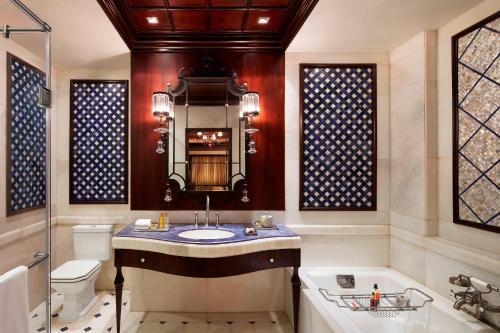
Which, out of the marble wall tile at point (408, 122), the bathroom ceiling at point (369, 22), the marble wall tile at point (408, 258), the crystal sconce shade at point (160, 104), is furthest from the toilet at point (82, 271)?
the marble wall tile at point (408, 122)

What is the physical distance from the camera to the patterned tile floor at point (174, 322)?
8.13 ft

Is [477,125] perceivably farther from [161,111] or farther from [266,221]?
[161,111]

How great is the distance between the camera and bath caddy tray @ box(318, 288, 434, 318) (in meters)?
2.05

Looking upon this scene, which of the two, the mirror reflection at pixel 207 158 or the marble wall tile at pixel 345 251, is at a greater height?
the mirror reflection at pixel 207 158

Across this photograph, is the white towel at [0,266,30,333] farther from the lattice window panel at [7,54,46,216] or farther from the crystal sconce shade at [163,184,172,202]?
the crystal sconce shade at [163,184,172,202]

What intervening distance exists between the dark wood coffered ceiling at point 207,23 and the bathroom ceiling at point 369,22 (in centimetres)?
14

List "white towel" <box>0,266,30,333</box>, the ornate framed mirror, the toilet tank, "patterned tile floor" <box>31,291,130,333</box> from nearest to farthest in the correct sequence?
1. "white towel" <box>0,266,30,333</box>
2. "patterned tile floor" <box>31,291,130,333</box>
3. the ornate framed mirror
4. the toilet tank

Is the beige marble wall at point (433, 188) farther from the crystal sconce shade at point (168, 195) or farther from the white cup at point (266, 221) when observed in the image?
the crystal sconce shade at point (168, 195)

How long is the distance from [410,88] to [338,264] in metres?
1.68

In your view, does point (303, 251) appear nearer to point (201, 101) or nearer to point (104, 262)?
point (201, 101)

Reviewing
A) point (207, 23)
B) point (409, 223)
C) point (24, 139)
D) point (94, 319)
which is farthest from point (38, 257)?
point (409, 223)

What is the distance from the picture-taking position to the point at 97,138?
317 cm

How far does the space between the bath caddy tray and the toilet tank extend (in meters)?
2.16

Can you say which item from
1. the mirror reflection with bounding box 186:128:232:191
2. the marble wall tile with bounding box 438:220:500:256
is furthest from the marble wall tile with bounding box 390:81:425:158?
the mirror reflection with bounding box 186:128:232:191
